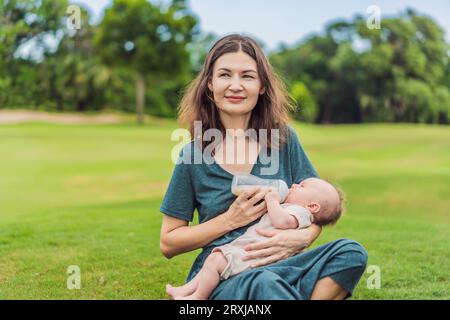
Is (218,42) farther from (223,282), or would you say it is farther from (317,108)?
(317,108)

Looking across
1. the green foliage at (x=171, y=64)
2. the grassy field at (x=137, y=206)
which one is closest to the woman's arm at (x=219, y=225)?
the grassy field at (x=137, y=206)

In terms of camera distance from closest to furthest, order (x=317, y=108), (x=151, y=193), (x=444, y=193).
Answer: (x=444, y=193)
(x=151, y=193)
(x=317, y=108)

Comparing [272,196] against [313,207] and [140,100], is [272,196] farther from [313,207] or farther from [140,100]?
[140,100]

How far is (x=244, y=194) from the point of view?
202cm

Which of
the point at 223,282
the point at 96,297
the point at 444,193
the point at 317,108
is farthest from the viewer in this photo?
the point at 317,108

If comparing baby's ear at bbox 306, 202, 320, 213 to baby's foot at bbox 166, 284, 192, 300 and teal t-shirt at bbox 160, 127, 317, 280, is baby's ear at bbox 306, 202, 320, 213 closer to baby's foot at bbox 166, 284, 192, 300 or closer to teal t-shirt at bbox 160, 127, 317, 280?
teal t-shirt at bbox 160, 127, 317, 280

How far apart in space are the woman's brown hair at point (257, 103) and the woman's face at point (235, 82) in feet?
0.12

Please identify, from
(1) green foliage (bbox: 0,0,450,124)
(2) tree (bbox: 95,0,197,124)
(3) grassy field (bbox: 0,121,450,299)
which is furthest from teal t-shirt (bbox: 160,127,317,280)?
(2) tree (bbox: 95,0,197,124)

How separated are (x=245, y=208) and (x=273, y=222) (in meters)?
0.10

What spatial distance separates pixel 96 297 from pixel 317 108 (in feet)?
40.1

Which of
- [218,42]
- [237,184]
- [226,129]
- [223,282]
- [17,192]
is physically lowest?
[17,192]

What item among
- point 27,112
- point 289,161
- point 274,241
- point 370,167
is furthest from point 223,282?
point 27,112

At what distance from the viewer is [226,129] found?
223 cm

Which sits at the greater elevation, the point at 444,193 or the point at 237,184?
the point at 237,184
